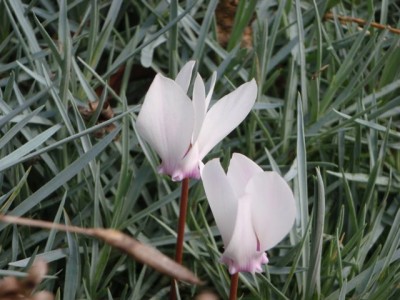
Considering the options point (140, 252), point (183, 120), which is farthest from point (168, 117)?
point (140, 252)

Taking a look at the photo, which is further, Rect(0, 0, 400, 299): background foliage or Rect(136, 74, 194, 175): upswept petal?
Rect(0, 0, 400, 299): background foliage

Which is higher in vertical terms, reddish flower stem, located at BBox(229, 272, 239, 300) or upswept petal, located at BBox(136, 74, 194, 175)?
upswept petal, located at BBox(136, 74, 194, 175)

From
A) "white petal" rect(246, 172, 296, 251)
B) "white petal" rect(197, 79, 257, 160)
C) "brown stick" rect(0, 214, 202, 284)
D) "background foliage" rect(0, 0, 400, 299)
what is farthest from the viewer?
"background foliage" rect(0, 0, 400, 299)

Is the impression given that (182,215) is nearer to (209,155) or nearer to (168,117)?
(168,117)

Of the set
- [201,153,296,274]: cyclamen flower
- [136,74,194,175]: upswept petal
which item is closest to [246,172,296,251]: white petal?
[201,153,296,274]: cyclamen flower

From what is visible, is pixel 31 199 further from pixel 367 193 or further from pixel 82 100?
pixel 367 193

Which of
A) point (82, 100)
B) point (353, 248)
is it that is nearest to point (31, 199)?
point (82, 100)

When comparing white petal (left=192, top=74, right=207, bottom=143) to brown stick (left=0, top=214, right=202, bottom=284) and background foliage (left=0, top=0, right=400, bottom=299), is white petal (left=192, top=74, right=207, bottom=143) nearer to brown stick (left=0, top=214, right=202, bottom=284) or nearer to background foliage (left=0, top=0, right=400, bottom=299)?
background foliage (left=0, top=0, right=400, bottom=299)
